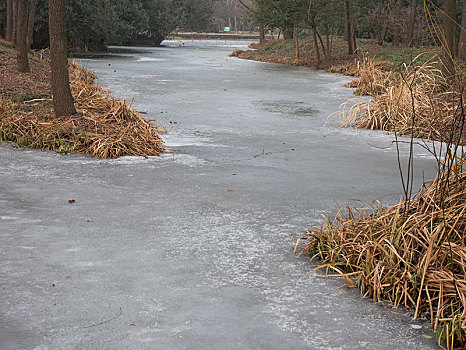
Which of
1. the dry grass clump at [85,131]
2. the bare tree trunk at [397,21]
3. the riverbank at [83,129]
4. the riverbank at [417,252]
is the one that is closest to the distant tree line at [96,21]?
the riverbank at [83,129]

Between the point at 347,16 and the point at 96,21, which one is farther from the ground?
the point at 96,21

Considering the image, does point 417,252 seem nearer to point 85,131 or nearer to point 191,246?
point 191,246

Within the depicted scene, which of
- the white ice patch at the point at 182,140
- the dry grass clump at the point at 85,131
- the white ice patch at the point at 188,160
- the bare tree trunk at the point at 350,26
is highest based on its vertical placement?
the bare tree trunk at the point at 350,26

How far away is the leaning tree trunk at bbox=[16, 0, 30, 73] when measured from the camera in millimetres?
14203

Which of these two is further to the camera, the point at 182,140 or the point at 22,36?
the point at 22,36

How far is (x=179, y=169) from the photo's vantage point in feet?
23.4

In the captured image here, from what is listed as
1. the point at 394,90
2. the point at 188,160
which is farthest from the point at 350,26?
the point at 188,160

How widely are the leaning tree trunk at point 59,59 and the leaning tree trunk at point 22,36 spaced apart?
6178 mm

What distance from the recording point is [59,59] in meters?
8.67

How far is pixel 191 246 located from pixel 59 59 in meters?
5.26

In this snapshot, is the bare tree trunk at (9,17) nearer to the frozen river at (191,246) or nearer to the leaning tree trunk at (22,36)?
the leaning tree trunk at (22,36)

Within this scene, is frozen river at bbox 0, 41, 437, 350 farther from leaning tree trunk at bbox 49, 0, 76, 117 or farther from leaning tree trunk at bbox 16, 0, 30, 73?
leaning tree trunk at bbox 16, 0, 30, 73

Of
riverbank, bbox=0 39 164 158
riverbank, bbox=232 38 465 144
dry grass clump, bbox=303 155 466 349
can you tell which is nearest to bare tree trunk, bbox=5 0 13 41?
riverbank, bbox=0 39 164 158

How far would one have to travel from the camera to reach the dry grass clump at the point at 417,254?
350 centimetres
